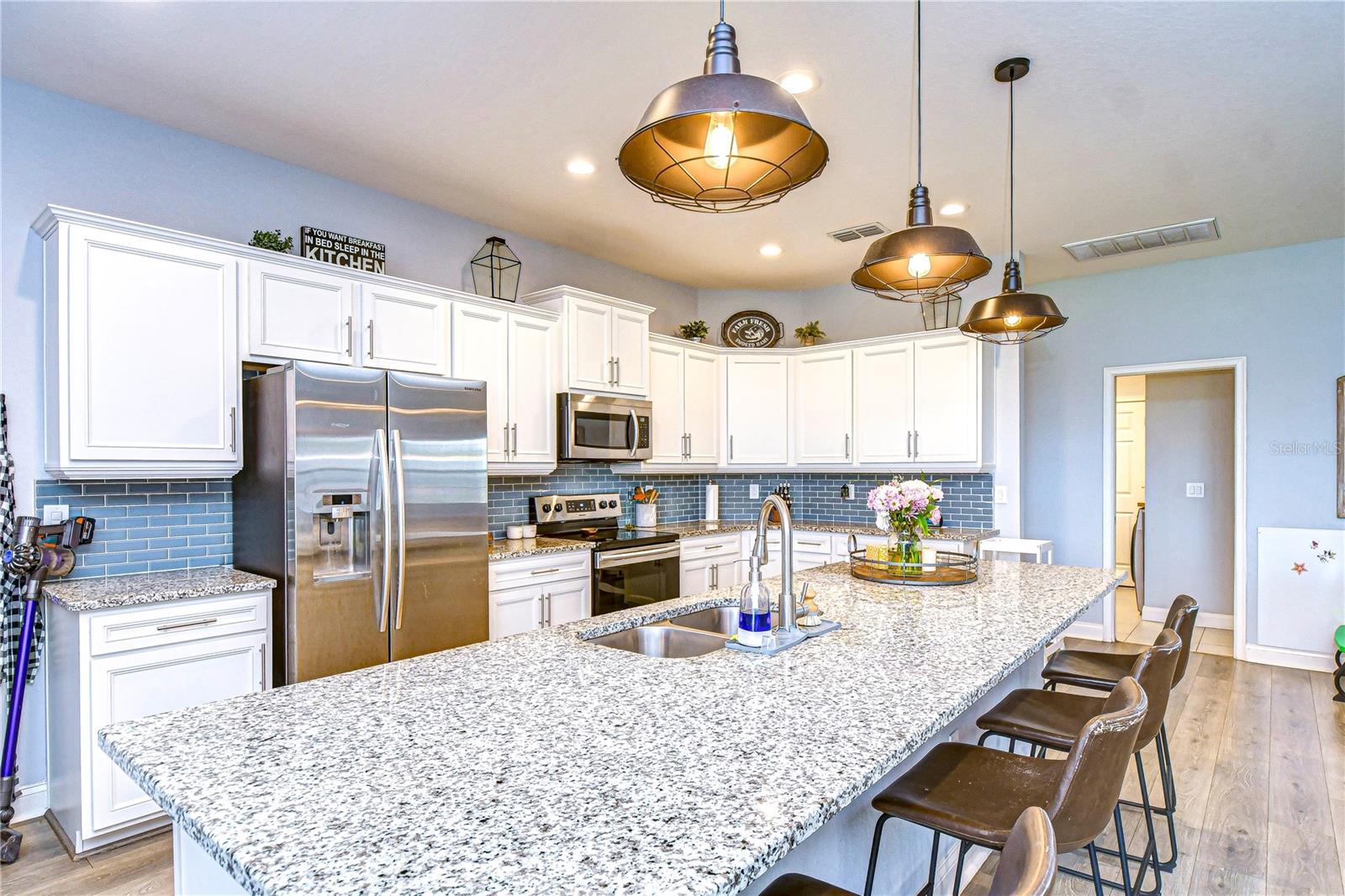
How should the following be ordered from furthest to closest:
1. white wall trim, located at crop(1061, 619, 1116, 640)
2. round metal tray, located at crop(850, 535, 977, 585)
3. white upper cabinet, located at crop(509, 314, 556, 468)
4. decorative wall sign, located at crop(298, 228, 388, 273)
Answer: white wall trim, located at crop(1061, 619, 1116, 640) → white upper cabinet, located at crop(509, 314, 556, 468) → decorative wall sign, located at crop(298, 228, 388, 273) → round metal tray, located at crop(850, 535, 977, 585)

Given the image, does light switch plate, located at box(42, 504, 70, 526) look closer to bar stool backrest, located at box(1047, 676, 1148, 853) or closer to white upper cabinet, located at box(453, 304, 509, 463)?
white upper cabinet, located at box(453, 304, 509, 463)

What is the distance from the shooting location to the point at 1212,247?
4773mm

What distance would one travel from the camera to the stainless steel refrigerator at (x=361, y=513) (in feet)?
9.25

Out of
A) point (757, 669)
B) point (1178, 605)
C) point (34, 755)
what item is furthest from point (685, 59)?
point (34, 755)

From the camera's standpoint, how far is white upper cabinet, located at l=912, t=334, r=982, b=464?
16.0ft

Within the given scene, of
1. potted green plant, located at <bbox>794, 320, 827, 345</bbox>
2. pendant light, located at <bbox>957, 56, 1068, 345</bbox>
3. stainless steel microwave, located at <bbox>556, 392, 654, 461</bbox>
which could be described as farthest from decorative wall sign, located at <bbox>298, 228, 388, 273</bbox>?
potted green plant, located at <bbox>794, 320, 827, 345</bbox>

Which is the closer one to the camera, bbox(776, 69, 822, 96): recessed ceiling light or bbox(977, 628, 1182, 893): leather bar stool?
bbox(977, 628, 1182, 893): leather bar stool

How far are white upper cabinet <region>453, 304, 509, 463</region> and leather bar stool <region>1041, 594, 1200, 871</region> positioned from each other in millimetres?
2698

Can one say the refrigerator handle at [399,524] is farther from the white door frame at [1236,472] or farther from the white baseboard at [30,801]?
the white door frame at [1236,472]

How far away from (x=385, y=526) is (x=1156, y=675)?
8.69ft

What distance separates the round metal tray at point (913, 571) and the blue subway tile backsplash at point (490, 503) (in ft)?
6.97

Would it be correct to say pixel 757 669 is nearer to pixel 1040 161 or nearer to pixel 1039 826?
pixel 1039 826

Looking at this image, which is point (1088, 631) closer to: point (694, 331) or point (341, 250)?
point (694, 331)

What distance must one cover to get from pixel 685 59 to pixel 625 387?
7.58 ft
